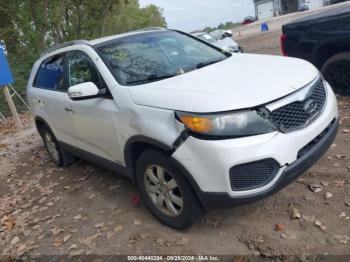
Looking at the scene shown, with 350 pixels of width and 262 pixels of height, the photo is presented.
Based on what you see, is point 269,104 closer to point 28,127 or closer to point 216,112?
point 216,112

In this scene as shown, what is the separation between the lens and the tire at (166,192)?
346 centimetres

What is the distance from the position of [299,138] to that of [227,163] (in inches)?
26.0

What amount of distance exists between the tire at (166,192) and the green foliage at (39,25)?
11.6 meters

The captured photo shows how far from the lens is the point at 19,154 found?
8062 millimetres

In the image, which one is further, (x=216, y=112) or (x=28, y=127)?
(x=28, y=127)

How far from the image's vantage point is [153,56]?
442 cm

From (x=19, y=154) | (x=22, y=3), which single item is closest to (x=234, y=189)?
(x=19, y=154)

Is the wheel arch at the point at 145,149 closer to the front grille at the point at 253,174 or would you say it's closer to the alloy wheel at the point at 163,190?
the alloy wheel at the point at 163,190

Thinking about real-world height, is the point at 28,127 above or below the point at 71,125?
below

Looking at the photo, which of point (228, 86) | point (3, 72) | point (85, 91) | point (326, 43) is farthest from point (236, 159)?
point (3, 72)

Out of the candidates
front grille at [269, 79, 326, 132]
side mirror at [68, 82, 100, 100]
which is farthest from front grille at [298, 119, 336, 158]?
side mirror at [68, 82, 100, 100]

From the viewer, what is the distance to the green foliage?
1570cm

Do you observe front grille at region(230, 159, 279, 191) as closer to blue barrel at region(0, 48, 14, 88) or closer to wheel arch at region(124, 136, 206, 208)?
wheel arch at region(124, 136, 206, 208)

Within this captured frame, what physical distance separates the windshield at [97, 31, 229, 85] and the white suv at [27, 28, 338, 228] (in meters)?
0.01
